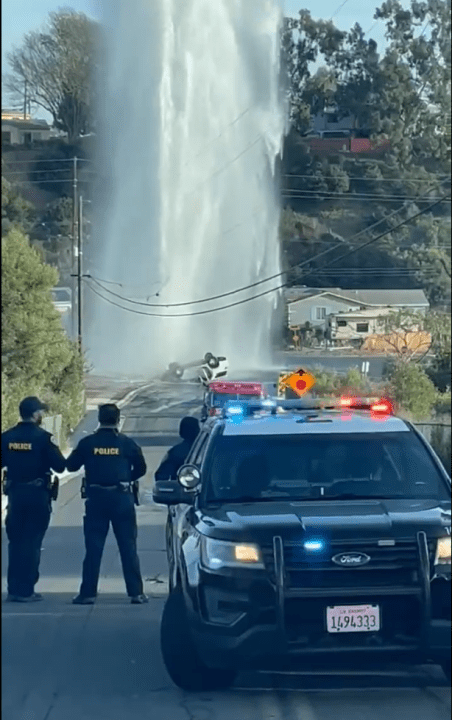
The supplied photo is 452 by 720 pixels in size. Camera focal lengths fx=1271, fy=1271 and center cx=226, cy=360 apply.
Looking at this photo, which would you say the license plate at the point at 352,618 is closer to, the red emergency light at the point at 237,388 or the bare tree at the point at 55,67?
the bare tree at the point at 55,67

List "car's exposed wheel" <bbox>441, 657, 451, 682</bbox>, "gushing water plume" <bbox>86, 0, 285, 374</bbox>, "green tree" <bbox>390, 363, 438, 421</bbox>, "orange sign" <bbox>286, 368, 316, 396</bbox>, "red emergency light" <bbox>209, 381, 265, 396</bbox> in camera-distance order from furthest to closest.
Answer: "gushing water plume" <bbox>86, 0, 285, 374</bbox>
"red emergency light" <bbox>209, 381, 265, 396</bbox>
"green tree" <bbox>390, 363, 438, 421</bbox>
"orange sign" <bbox>286, 368, 316, 396</bbox>
"car's exposed wheel" <bbox>441, 657, 451, 682</bbox>

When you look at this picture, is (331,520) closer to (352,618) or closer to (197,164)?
(352,618)

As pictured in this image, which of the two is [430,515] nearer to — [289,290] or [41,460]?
[41,460]

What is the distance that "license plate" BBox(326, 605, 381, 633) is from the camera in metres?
4.78

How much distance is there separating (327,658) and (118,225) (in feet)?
100

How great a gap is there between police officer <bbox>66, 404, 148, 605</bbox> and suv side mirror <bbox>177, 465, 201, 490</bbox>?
1.46 meters

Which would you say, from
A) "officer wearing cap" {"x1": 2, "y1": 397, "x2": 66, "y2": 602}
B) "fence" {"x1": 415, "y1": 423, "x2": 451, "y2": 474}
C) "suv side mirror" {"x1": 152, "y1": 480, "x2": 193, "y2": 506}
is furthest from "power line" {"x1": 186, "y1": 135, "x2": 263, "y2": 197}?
"suv side mirror" {"x1": 152, "y1": 480, "x2": 193, "y2": 506}

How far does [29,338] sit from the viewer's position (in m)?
4.22

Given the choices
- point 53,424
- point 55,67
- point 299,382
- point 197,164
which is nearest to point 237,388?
point 299,382

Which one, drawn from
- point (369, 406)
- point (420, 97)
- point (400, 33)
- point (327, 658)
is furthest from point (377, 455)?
point (420, 97)

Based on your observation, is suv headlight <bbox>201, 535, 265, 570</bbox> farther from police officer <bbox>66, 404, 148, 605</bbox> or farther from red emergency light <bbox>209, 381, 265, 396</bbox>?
red emergency light <bbox>209, 381, 265, 396</bbox>

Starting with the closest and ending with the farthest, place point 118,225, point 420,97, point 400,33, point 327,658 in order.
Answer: point 327,658
point 400,33
point 420,97
point 118,225

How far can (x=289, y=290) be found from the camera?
116 ft

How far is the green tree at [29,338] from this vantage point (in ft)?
13.0
